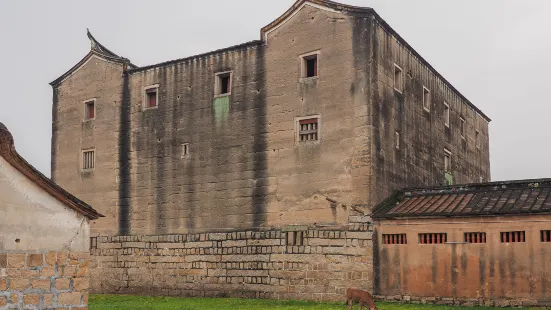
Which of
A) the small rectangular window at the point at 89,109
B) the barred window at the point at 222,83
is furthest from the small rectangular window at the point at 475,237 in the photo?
the small rectangular window at the point at 89,109

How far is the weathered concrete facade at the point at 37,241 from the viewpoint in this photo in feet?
39.6

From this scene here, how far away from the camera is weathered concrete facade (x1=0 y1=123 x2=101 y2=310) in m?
12.1

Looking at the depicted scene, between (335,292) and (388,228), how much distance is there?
2836mm

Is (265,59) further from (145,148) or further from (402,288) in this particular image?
(402,288)

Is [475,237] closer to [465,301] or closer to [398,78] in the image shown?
[465,301]

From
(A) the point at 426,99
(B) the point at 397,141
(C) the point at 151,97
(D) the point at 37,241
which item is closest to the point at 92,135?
(C) the point at 151,97

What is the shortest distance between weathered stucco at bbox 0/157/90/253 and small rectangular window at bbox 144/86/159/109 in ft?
53.9

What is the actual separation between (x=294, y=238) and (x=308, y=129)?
155 inches

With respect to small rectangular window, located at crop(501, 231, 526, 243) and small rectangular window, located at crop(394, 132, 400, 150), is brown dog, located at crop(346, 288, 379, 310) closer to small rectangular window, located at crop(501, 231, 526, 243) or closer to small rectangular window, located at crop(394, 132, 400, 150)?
small rectangular window, located at crop(501, 231, 526, 243)

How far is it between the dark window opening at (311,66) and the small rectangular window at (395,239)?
21.5 ft

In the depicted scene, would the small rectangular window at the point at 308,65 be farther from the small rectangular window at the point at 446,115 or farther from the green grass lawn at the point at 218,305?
the small rectangular window at the point at 446,115

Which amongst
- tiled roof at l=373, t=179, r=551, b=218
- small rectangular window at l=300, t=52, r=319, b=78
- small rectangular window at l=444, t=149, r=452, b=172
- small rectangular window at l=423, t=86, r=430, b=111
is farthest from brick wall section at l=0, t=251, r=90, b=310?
small rectangular window at l=444, t=149, r=452, b=172

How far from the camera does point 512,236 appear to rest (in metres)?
20.3

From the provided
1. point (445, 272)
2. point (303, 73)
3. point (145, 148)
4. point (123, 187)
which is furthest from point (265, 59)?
point (445, 272)
